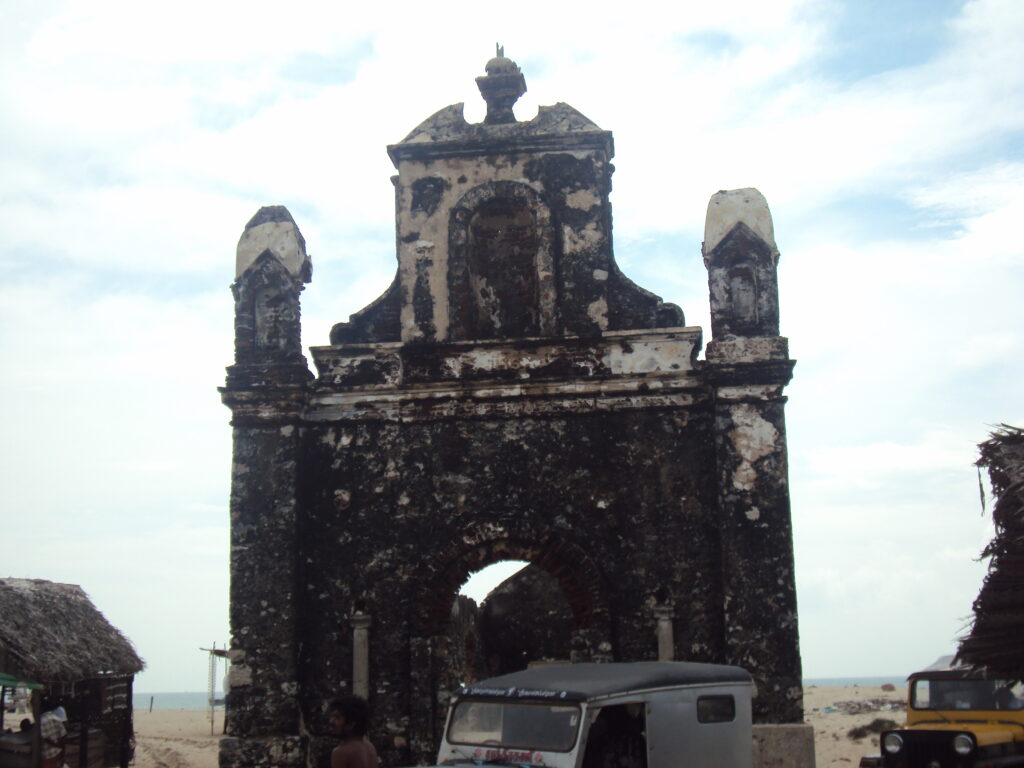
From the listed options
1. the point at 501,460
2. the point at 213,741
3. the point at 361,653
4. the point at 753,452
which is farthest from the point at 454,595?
the point at 213,741

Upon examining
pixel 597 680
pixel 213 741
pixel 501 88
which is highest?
pixel 501 88

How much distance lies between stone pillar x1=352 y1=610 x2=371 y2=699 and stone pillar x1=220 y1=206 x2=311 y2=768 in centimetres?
57

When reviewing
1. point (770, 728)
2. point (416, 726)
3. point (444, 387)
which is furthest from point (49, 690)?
point (770, 728)

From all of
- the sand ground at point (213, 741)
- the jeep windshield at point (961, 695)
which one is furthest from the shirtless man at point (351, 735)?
the sand ground at point (213, 741)

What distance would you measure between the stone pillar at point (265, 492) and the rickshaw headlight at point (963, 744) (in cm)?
595

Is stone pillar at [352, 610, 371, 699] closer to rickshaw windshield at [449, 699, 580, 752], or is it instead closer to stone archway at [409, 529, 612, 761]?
stone archway at [409, 529, 612, 761]

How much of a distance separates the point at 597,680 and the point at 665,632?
3.57 meters

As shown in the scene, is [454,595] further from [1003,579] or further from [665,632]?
[1003,579]

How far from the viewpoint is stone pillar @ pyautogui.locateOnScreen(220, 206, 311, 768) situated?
1063 cm

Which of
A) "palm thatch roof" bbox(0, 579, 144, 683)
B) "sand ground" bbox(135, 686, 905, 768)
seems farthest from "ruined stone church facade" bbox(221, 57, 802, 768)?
"sand ground" bbox(135, 686, 905, 768)

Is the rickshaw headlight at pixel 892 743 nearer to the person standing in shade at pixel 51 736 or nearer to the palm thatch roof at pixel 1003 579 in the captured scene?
the palm thatch roof at pixel 1003 579

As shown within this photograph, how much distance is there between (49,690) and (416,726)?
5172 millimetres

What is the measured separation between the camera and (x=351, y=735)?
612 cm

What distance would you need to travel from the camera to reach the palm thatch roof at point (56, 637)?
40.1 ft
